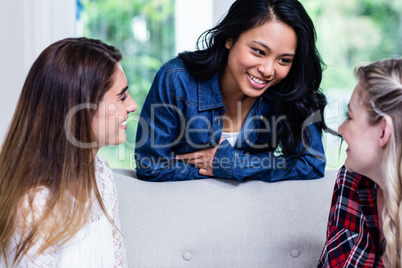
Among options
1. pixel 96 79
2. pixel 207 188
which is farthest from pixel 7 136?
pixel 207 188

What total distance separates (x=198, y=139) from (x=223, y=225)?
1.16ft

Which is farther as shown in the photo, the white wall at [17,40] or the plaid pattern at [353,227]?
the white wall at [17,40]

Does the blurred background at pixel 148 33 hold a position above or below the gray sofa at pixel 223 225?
above

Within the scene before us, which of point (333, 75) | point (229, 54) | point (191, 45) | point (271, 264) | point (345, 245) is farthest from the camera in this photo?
point (333, 75)

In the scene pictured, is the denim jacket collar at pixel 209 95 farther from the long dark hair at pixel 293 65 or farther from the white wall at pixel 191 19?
the white wall at pixel 191 19

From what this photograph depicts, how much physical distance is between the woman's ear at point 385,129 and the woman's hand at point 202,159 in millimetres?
720

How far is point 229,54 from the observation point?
5.88ft

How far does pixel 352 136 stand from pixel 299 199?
1.64 ft

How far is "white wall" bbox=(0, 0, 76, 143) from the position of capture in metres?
2.57

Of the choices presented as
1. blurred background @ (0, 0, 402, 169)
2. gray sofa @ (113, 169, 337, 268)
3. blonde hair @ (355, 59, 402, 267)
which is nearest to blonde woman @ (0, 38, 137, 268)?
gray sofa @ (113, 169, 337, 268)

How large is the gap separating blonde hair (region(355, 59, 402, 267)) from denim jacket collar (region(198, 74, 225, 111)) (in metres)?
0.76

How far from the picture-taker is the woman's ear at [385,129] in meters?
1.12

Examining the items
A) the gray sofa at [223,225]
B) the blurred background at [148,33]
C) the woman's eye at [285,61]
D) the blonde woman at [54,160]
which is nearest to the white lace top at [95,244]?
the blonde woman at [54,160]

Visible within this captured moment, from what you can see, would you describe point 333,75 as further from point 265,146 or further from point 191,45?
point 265,146
